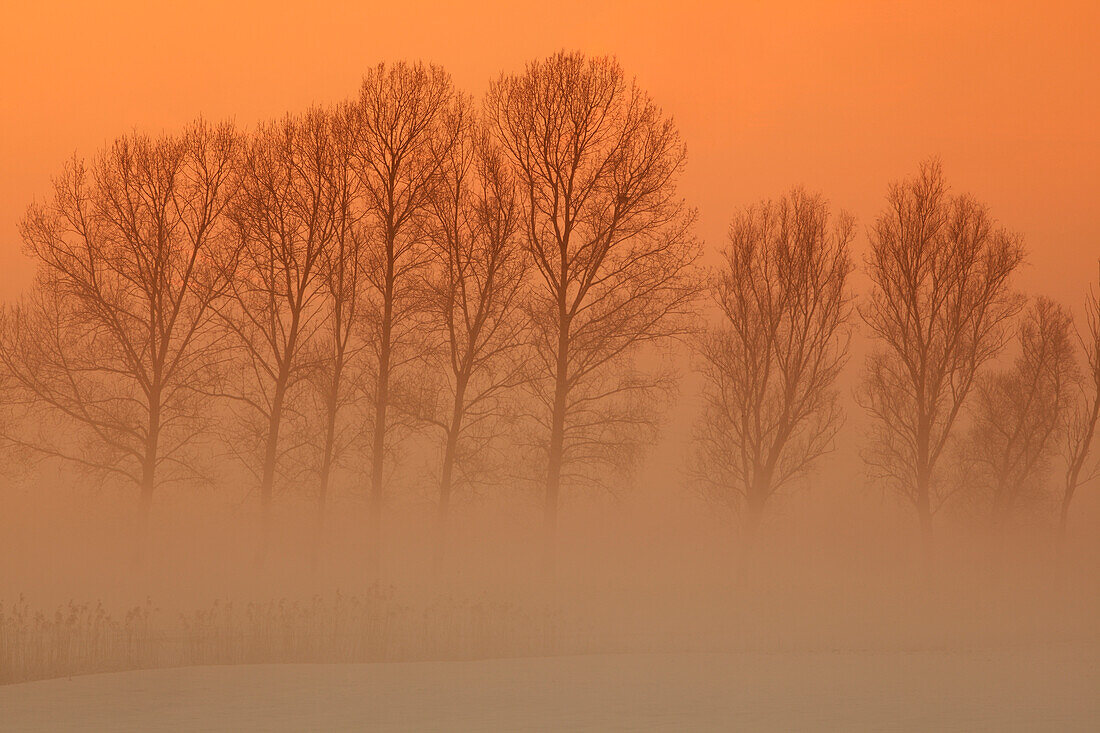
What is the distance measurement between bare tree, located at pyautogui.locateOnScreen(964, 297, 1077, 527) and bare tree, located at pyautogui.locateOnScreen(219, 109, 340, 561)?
28.3m

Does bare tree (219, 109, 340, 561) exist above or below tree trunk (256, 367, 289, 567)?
above

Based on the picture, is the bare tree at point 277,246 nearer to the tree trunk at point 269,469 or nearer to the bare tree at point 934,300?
the tree trunk at point 269,469

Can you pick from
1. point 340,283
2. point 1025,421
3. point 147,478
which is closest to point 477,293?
point 340,283

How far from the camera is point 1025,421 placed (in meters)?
38.9

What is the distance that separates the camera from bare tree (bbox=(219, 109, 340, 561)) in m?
22.8

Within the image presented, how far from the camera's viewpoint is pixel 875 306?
102 ft

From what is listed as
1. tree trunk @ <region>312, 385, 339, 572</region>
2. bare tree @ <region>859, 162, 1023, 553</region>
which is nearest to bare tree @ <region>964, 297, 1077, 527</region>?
bare tree @ <region>859, 162, 1023, 553</region>

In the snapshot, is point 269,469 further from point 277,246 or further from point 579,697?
point 579,697

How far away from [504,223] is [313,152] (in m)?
4.91

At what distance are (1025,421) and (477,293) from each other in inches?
1035

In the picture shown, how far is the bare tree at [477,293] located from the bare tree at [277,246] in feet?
9.21

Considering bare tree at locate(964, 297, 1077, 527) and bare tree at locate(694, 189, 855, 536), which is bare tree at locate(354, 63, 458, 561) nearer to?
bare tree at locate(694, 189, 855, 536)

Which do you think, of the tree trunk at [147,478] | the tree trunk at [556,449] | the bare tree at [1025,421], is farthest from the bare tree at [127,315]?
the bare tree at [1025,421]

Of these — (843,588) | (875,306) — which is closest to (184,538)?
(843,588)
